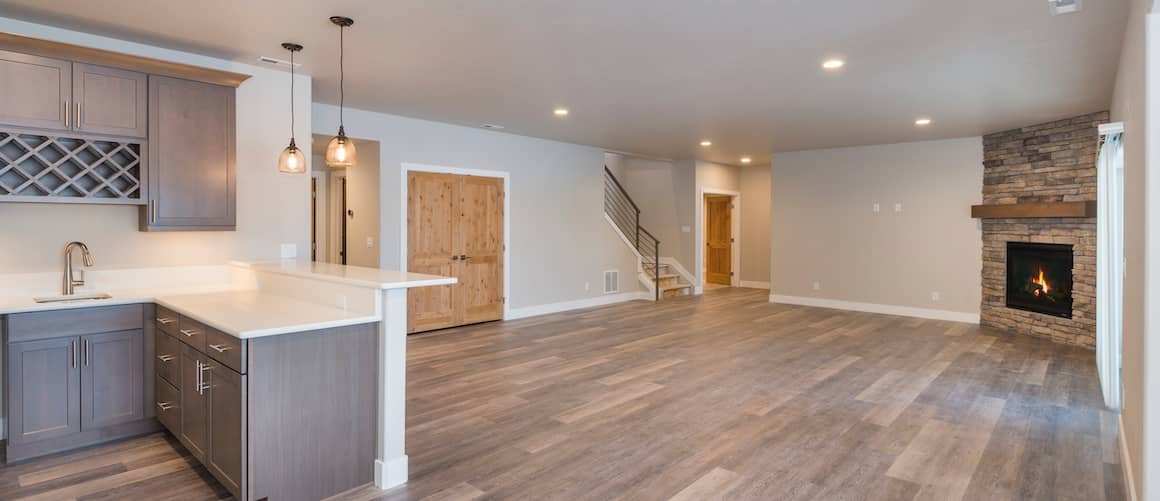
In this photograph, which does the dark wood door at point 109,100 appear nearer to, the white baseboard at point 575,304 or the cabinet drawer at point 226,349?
the cabinet drawer at point 226,349

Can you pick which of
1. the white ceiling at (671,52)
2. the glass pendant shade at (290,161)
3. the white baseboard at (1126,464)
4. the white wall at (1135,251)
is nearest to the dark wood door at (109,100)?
the white ceiling at (671,52)

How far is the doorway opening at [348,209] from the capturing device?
6.80 meters

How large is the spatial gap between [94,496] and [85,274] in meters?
1.71

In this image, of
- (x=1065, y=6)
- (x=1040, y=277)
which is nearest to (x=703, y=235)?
(x=1040, y=277)

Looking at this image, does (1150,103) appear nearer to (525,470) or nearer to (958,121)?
(525,470)

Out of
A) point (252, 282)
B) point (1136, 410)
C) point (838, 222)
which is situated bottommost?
point (1136, 410)

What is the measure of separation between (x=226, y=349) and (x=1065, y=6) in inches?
182

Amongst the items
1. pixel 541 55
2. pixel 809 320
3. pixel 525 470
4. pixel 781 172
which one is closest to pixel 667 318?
pixel 809 320

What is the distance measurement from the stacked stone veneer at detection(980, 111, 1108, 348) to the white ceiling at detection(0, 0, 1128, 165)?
1.56ft

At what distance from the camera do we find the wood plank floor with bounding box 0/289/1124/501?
300 cm

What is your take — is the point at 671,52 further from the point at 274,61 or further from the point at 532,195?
the point at 532,195

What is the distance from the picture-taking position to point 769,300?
33.2ft

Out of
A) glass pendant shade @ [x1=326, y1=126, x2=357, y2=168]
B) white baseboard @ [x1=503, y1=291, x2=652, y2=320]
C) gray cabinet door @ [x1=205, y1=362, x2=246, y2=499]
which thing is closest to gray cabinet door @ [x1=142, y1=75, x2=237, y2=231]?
glass pendant shade @ [x1=326, y1=126, x2=357, y2=168]

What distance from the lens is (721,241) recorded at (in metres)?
12.8
